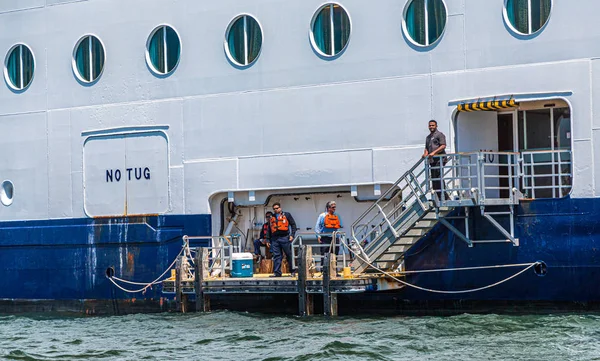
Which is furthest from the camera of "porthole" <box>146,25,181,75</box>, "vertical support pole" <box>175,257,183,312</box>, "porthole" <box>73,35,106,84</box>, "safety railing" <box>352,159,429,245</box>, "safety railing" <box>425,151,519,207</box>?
"porthole" <box>73,35,106,84</box>

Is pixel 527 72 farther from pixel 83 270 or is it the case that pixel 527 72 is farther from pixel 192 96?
pixel 83 270

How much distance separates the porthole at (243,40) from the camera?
20.3m

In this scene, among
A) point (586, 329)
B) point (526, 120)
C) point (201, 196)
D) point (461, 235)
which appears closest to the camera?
point (586, 329)

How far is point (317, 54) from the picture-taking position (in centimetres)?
1972

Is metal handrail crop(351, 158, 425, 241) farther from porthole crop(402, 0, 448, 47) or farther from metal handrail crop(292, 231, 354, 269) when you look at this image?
porthole crop(402, 0, 448, 47)

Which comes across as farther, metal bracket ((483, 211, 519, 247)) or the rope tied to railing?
the rope tied to railing

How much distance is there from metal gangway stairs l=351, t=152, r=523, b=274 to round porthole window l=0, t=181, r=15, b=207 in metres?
8.29

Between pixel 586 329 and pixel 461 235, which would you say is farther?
pixel 461 235

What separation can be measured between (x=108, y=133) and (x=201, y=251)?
12.5 ft

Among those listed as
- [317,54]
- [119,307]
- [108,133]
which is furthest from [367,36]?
[119,307]

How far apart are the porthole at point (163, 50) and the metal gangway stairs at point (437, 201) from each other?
5.19 meters

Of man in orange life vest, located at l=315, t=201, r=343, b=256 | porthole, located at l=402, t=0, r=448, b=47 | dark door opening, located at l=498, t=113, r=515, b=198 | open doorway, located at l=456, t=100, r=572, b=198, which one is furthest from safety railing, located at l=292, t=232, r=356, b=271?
porthole, located at l=402, t=0, r=448, b=47

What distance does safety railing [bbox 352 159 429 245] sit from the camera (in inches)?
702

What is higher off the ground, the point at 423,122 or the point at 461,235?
the point at 423,122
